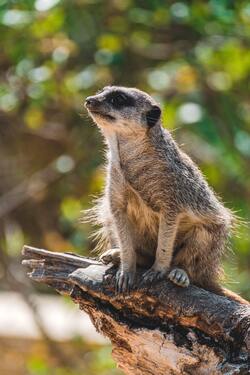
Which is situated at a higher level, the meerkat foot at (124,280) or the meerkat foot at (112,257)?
the meerkat foot at (124,280)

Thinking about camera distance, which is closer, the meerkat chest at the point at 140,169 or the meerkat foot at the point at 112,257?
the meerkat chest at the point at 140,169

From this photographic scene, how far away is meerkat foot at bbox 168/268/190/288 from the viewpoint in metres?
4.13

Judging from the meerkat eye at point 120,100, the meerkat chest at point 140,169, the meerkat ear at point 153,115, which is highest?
the meerkat eye at point 120,100

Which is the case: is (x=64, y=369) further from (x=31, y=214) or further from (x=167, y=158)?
(x=167, y=158)

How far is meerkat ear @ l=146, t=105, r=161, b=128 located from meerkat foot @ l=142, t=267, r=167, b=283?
70cm

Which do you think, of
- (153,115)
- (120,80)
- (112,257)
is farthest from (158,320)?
(120,80)

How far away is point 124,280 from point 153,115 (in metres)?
0.79

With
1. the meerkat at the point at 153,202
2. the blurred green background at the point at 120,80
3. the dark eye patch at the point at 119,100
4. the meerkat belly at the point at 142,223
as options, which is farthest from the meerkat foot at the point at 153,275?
the blurred green background at the point at 120,80

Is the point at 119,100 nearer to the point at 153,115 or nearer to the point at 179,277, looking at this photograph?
the point at 153,115

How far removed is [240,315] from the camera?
3.79 metres

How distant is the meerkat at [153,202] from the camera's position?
167 inches

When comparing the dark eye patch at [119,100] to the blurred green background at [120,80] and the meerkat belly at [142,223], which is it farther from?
the blurred green background at [120,80]

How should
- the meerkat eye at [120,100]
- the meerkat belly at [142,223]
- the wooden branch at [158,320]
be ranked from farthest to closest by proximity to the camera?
1. the meerkat belly at [142,223]
2. the meerkat eye at [120,100]
3. the wooden branch at [158,320]

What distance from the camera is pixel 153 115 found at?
433 cm
